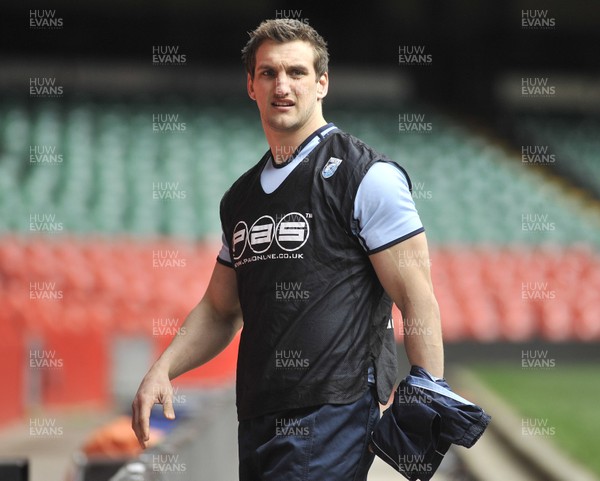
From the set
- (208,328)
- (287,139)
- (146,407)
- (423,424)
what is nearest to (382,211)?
(287,139)

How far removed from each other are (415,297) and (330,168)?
17.5 inches

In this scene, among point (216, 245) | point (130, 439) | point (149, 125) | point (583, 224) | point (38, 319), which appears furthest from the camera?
point (149, 125)

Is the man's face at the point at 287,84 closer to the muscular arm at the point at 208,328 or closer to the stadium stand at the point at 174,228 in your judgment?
the muscular arm at the point at 208,328

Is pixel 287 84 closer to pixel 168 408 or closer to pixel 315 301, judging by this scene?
pixel 315 301

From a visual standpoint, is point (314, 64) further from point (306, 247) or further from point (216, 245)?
point (216, 245)

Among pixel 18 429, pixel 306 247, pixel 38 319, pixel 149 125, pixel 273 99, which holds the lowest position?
pixel 18 429

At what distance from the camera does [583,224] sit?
1852 cm

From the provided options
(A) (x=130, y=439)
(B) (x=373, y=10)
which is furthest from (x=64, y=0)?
(A) (x=130, y=439)

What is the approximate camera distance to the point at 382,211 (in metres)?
3.00

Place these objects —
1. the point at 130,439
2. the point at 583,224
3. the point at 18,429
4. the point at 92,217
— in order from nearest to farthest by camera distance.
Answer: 1. the point at 130,439
2. the point at 18,429
3. the point at 92,217
4. the point at 583,224

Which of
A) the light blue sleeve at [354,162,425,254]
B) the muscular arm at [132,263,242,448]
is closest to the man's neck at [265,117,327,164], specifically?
the light blue sleeve at [354,162,425,254]

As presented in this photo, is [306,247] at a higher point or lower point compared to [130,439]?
higher

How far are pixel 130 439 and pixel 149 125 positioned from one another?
51.2 feet

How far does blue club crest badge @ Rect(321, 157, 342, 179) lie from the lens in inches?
122
